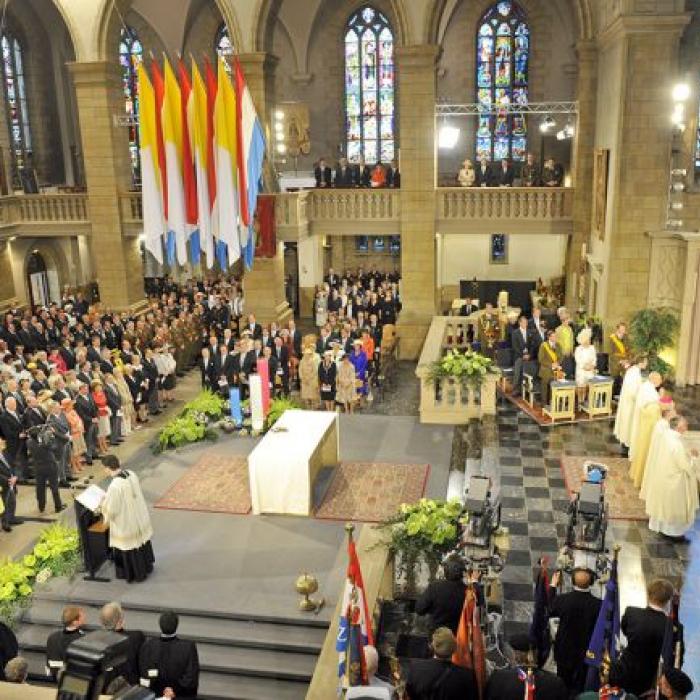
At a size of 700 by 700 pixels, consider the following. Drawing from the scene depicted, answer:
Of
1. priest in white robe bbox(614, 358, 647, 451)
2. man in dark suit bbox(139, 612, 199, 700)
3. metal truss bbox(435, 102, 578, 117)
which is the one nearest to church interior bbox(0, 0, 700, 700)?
man in dark suit bbox(139, 612, 199, 700)

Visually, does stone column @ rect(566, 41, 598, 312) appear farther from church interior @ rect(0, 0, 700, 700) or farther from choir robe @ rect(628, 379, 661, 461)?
choir robe @ rect(628, 379, 661, 461)

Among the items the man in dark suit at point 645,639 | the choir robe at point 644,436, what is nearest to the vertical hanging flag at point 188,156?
the choir robe at point 644,436

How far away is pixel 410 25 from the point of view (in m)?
18.9

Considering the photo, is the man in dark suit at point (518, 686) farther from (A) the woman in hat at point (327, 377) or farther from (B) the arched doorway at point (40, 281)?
(B) the arched doorway at point (40, 281)

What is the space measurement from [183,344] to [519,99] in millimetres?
14868

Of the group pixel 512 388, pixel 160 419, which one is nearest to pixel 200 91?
pixel 160 419

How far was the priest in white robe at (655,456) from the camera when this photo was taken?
31.9ft

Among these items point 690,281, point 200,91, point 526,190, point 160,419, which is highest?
point 200,91

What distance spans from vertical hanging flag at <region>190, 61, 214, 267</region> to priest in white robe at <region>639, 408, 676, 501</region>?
7750 mm

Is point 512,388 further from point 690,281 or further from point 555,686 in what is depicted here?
point 555,686

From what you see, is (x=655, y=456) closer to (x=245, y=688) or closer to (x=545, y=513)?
(x=545, y=513)

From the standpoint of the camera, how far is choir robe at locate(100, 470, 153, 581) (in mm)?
8961

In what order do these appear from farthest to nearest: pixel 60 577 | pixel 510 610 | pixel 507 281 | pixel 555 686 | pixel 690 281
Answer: pixel 507 281 → pixel 690 281 → pixel 60 577 → pixel 510 610 → pixel 555 686

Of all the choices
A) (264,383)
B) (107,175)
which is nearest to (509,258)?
(107,175)
